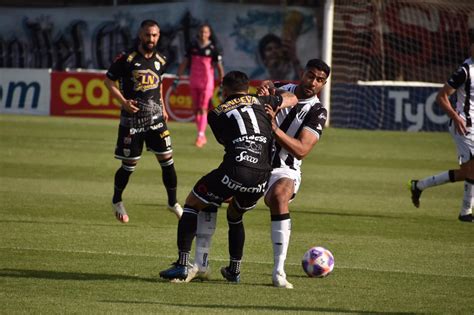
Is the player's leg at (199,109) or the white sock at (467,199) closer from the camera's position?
the white sock at (467,199)

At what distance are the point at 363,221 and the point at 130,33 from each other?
2488 centimetres

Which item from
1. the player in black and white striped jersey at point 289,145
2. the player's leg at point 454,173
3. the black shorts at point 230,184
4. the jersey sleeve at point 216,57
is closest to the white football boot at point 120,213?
the player in black and white striped jersey at point 289,145

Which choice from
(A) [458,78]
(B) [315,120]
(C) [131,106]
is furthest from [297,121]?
(A) [458,78]

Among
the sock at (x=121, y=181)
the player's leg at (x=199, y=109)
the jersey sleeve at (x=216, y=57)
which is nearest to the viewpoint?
the sock at (x=121, y=181)

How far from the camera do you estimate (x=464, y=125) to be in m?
12.8

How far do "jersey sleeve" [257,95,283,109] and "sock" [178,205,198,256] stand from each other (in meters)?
1.06

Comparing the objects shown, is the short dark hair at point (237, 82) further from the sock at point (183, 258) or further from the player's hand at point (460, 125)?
the player's hand at point (460, 125)

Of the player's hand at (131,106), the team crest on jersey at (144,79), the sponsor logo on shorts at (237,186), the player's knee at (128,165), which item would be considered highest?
the team crest on jersey at (144,79)

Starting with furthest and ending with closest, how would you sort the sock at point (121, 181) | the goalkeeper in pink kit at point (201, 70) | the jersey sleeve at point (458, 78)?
the goalkeeper in pink kit at point (201, 70), the jersey sleeve at point (458, 78), the sock at point (121, 181)

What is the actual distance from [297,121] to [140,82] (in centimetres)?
324

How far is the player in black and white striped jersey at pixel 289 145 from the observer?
28.1 feet

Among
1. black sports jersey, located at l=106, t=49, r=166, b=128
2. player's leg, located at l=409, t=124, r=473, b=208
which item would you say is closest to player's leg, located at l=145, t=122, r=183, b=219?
black sports jersey, located at l=106, t=49, r=166, b=128

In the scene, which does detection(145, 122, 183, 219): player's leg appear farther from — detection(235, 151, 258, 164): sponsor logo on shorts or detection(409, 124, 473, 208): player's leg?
detection(235, 151, 258, 164): sponsor logo on shorts

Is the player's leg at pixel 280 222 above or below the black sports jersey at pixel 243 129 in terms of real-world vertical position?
below
